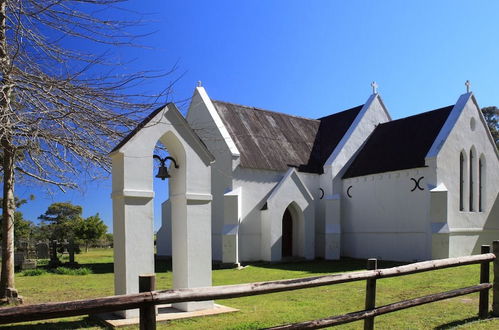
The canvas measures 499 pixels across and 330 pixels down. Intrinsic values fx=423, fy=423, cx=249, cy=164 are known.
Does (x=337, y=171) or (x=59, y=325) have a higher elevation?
(x=337, y=171)

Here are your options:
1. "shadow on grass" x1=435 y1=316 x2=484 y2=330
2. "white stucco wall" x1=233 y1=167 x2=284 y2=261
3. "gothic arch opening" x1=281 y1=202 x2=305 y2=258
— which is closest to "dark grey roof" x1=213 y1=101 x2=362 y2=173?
"white stucco wall" x1=233 y1=167 x2=284 y2=261

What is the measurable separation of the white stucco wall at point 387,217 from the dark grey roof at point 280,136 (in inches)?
120

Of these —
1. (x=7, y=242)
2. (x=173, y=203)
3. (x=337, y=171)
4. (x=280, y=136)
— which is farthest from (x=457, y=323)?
(x=280, y=136)

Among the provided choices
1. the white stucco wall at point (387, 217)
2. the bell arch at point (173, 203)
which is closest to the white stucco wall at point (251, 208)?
the white stucco wall at point (387, 217)

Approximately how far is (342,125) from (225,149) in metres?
9.12

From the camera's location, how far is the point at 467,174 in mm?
22094

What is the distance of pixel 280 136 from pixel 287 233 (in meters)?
6.06

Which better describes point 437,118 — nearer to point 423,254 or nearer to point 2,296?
point 423,254

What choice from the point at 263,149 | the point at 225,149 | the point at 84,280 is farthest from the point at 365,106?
the point at 84,280

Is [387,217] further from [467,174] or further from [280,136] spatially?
[280,136]

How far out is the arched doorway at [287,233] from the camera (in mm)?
23875

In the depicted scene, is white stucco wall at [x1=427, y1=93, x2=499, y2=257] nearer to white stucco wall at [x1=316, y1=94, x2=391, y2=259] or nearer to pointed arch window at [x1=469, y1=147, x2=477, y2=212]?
pointed arch window at [x1=469, y1=147, x2=477, y2=212]

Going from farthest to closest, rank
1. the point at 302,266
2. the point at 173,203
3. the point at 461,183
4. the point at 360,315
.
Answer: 1. the point at 461,183
2. the point at 302,266
3. the point at 173,203
4. the point at 360,315

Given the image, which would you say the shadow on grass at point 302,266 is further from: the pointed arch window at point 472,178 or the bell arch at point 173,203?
the bell arch at point 173,203
